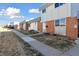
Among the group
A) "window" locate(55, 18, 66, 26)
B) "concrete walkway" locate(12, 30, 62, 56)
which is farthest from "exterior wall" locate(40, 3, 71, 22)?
"concrete walkway" locate(12, 30, 62, 56)

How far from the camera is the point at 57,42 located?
436 inches

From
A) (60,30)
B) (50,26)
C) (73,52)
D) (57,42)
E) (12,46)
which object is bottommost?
(73,52)

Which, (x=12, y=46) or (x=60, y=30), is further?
(x=60, y=30)

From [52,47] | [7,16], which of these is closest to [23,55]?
[52,47]

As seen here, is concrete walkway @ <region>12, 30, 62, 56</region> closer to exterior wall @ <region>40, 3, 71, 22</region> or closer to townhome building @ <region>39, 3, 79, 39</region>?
townhome building @ <region>39, 3, 79, 39</region>

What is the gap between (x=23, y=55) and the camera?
967 cm

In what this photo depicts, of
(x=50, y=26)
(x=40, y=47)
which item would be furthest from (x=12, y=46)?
(x=50, y=26)

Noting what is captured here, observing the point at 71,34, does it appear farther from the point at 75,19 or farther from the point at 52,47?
the point at 52,47

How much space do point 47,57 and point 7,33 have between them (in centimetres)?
349

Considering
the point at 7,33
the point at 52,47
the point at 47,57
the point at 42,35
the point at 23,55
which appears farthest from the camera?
the point at 42,35

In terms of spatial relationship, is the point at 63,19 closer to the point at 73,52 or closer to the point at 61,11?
the point at 61,11

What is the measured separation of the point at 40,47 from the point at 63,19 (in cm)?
314

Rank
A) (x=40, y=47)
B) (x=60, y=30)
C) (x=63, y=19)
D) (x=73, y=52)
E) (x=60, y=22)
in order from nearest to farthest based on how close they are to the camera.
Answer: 1. (x=73, y=52)
2. (x=40, y=47)
3. (x=63, y=19)
4. (x=60, y=30)
5. (x=60, y=22)

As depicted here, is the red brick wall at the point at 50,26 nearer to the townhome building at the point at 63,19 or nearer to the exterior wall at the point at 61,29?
the townhome building at the point at 63,19
